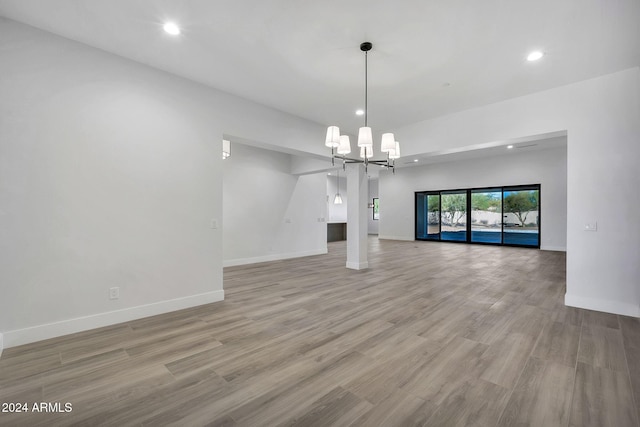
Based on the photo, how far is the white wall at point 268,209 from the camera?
274 inches

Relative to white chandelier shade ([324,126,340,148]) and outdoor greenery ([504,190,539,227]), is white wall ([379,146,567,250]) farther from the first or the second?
white chandelier shade ([324,126,340,148])

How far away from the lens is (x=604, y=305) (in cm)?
362

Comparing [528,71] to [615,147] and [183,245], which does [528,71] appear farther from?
[183,245]

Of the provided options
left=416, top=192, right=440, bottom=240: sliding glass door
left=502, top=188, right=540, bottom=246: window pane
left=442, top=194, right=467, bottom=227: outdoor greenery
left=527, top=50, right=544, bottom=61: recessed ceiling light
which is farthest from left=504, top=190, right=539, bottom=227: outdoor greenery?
left=527, top=50, right=544, bottom=61: recessed ceiling light

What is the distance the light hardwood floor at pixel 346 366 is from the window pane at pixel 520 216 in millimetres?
7076

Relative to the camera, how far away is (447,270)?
20.0 ft

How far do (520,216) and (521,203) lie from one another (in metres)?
0.48

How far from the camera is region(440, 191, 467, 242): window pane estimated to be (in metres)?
11.5

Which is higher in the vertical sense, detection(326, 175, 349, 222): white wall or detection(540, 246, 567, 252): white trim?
detection(326, 175, 349, 222): white wall

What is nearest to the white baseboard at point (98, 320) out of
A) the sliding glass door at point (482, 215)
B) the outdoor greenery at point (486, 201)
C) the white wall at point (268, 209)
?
the white wall at point (268, 209)

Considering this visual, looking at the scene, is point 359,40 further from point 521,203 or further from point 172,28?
point 521,203

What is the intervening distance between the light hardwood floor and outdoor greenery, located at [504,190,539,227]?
23.5 feet

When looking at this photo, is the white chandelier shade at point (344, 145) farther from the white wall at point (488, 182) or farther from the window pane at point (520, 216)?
the window pane at point (520, 216)

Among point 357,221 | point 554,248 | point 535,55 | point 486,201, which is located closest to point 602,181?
point 535,55
